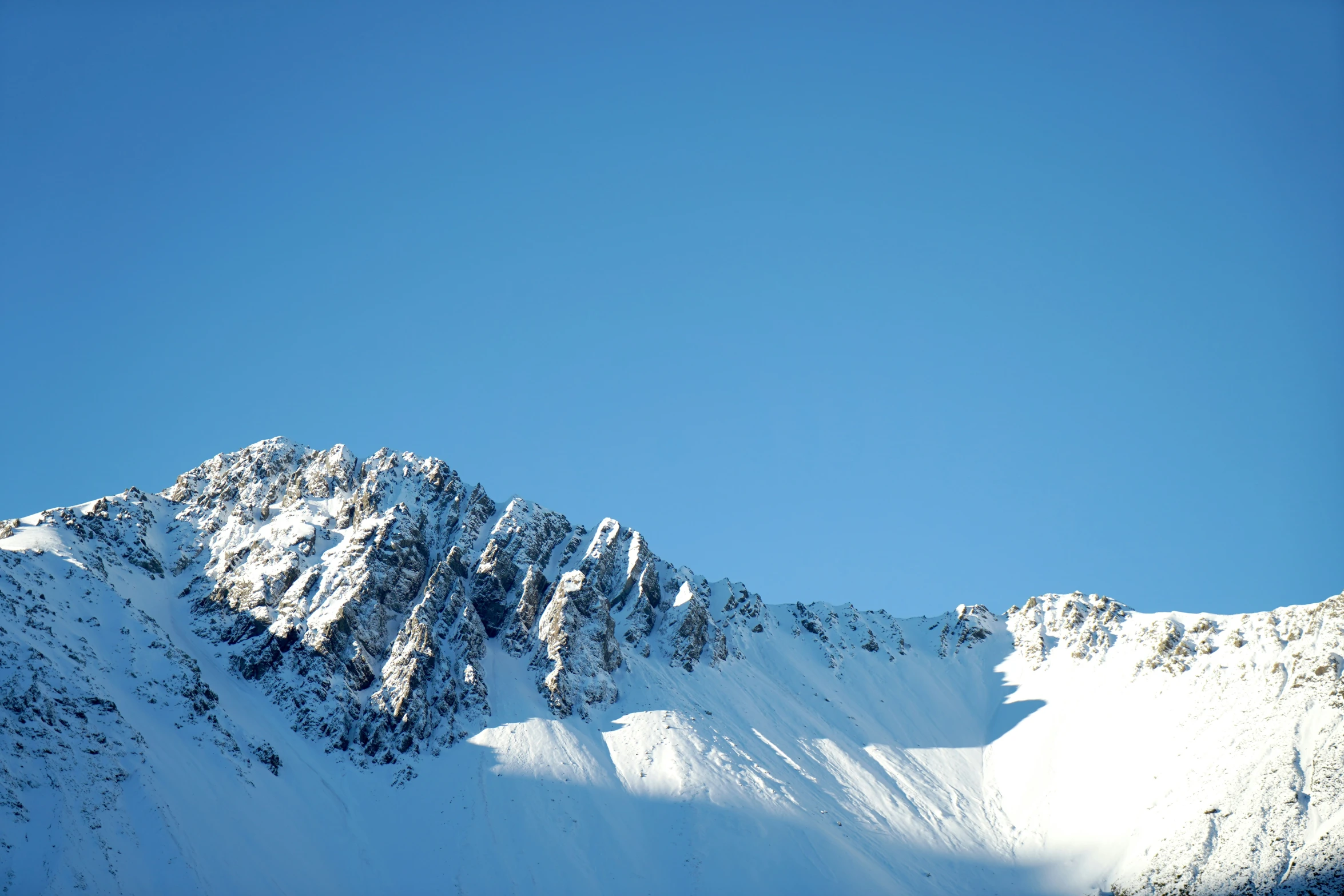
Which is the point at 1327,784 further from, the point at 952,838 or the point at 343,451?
the point at 343,451

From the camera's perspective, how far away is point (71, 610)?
122562 millimetres

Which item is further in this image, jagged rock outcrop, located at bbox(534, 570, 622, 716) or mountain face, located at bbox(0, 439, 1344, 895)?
jagged rock outcrop, located at bbox(534, 570, 622, 716)

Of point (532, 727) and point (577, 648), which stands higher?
point (577, 648)

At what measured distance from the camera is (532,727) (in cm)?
13725

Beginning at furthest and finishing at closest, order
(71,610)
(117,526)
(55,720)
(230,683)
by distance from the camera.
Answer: (117,526), (230,683), (71,610), (55,720)

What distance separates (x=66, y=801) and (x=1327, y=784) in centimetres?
13168

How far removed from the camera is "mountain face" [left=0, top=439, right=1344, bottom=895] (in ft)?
350

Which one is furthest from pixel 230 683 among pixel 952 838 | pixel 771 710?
pixel 952 838

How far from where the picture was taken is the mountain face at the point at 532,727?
106562mm

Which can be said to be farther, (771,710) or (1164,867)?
(771,710)

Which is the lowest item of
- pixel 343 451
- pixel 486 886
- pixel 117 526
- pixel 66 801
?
pixel 486 886

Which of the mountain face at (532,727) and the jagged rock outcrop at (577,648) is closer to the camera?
the mountain face at (532,727)

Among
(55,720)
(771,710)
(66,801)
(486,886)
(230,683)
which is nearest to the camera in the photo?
(66,801)

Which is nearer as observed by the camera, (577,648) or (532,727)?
(532,727)
